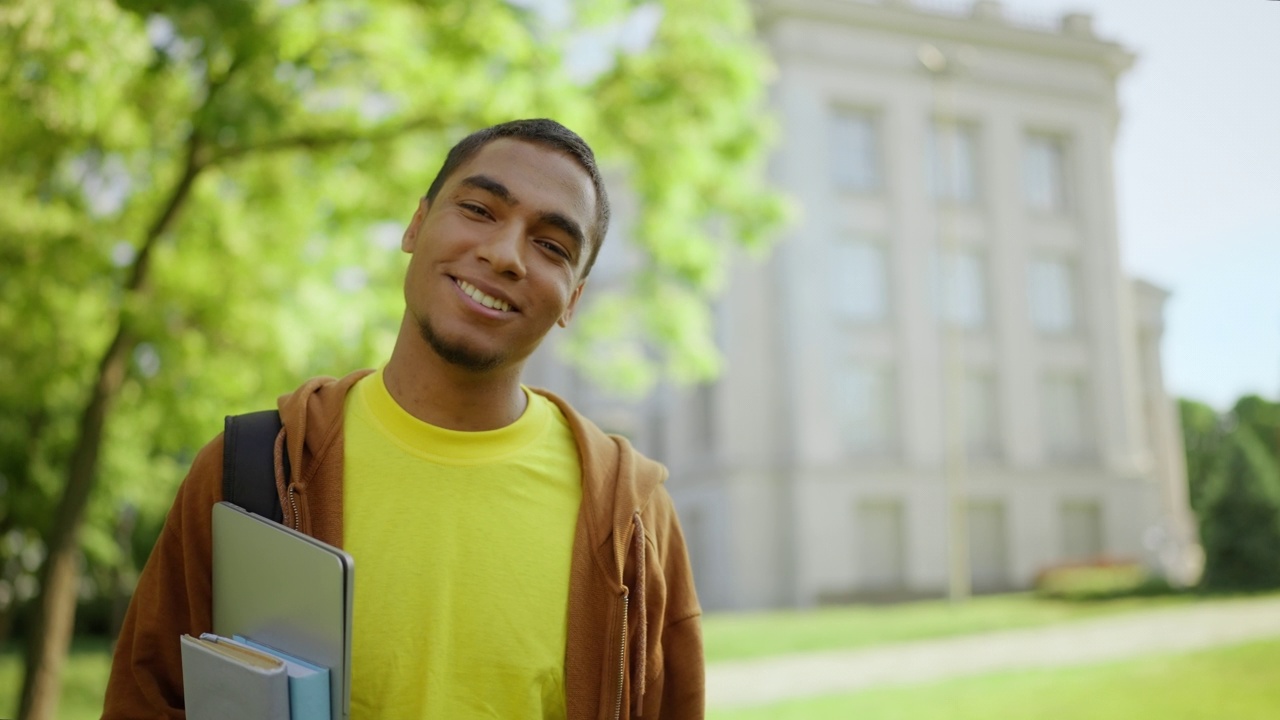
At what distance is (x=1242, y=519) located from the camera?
18.7m

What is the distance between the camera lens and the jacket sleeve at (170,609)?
139 cm

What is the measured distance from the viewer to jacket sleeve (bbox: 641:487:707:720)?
5.08ft

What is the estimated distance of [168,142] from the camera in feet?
27.7

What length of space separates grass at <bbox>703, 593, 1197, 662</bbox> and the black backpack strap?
10946 millimetres

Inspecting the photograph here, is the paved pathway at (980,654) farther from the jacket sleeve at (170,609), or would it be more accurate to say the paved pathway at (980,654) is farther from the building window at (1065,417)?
the building window at (1065,417)

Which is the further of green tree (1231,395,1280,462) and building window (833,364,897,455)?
building window (833,364,897,455)

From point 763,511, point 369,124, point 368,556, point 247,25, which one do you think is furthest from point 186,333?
point 763,511

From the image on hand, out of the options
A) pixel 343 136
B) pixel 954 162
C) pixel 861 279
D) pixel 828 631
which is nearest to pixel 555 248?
pixel 343 136

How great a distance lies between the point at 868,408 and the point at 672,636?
26345 millimetres

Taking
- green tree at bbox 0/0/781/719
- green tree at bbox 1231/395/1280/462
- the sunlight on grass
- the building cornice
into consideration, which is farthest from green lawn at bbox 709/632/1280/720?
the building cornice

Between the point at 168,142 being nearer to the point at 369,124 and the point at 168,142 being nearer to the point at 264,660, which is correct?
the point at 369,124

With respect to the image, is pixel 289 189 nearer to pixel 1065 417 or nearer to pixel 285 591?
pixel 285 591

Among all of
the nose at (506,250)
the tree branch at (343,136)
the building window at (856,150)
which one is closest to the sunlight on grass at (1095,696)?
the tree branch at (343,136)

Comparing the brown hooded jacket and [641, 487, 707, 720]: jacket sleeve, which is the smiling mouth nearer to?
the brown hooded jacket
